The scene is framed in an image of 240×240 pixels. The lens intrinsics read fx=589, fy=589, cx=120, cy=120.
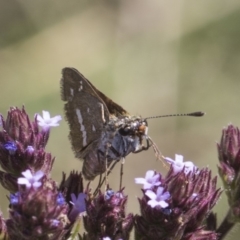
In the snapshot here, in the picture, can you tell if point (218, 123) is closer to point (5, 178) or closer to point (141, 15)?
point (141, 15)

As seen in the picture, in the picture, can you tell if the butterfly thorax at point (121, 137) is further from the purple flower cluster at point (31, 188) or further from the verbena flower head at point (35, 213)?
the verbena flower head at point (35, 213)

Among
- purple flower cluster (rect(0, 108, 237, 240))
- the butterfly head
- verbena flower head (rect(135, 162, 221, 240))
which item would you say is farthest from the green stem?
the butterfly head

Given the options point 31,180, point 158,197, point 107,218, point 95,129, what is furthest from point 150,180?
point 31,180

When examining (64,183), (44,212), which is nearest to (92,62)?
(64,183)

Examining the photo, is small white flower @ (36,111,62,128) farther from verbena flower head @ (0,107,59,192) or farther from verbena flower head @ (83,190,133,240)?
verbena flower head @ (83,190,133,240)

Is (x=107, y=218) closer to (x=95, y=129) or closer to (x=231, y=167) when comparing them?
(x=95, y=129)

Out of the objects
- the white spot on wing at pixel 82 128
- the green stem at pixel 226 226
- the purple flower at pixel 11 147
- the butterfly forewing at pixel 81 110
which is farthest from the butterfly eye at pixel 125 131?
the green stem at pixel 226 226
